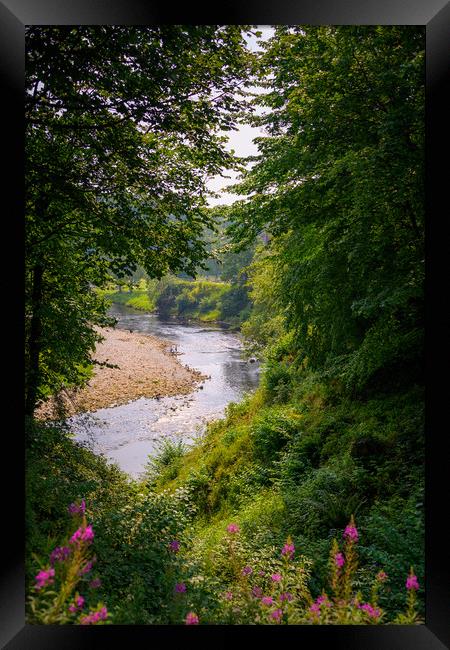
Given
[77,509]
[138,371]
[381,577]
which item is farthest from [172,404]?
[381,577]

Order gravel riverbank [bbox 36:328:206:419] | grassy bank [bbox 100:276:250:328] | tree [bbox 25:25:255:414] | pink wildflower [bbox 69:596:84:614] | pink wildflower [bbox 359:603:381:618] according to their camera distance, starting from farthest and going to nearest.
A: gravel riverbank [bbox 36:328:206:419] < grassy bank [bbox 100:276:250:328] < tree [bbox 25:25:255:414] < pink wildflower [bbox 359:603:381:618] < pink wildflower [bbox 69:596:84:614]

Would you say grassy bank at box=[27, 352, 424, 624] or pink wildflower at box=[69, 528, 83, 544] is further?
grassy bank at box=[27, 352, 424, 624]

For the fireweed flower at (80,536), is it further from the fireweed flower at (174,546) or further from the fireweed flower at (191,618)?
the fireweed flower at (174,546)

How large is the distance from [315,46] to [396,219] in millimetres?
1703

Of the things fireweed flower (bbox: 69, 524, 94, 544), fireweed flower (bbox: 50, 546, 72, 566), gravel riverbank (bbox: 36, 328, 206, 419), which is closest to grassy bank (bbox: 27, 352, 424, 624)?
fireweed flower (bbox: 50, 546, 72, 566)

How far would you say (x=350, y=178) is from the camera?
3463mm

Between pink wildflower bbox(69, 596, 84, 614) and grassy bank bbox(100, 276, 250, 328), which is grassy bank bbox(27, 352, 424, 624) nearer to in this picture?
pink wildflower bbox(69, 596, 84, 614)

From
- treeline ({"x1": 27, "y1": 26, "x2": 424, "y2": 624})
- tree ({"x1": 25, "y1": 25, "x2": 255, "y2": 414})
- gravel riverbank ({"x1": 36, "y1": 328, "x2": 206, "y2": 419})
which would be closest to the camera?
treeline ({"x1": 27, "y1": 26, "x2": 424, "y2": 624})

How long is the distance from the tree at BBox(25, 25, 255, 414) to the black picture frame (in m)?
0.54

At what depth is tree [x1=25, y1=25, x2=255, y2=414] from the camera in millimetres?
3105
